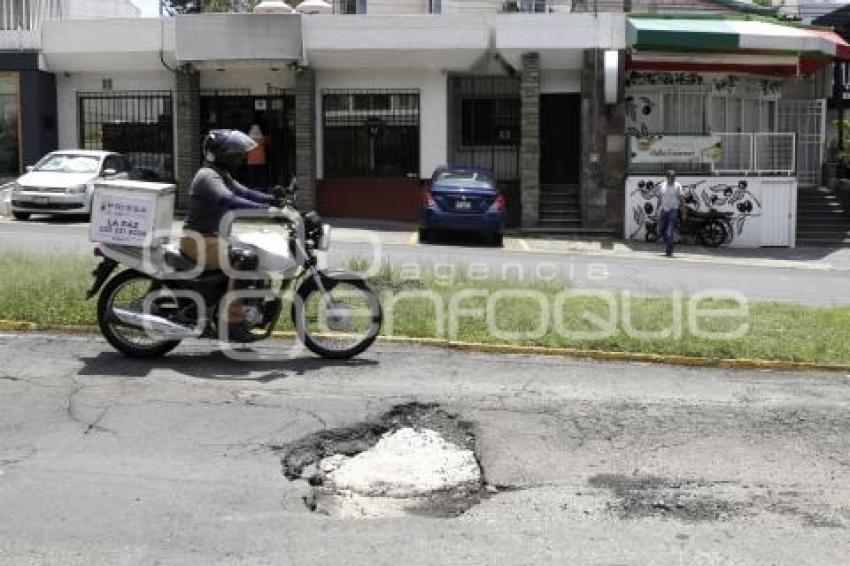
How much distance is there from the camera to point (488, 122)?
2623 cm

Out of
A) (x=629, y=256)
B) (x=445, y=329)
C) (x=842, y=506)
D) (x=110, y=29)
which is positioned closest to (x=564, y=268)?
(x=629, y=256)

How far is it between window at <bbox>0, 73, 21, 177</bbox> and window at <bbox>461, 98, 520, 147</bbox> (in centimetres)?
1149

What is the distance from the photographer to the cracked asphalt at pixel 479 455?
4844mm

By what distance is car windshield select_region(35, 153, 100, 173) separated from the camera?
74.8ft

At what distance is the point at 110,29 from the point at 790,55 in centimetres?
1630

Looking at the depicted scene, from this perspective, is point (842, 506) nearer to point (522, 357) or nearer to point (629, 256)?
point (522, 357)

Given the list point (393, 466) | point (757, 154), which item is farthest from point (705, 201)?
point (393, 466)

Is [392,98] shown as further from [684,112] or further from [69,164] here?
[69,164]

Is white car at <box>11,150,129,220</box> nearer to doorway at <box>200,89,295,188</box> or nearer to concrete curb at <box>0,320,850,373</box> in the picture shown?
doorway at <box>200,89,295,188</box>

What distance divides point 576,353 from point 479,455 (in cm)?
298

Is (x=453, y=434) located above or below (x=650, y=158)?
below

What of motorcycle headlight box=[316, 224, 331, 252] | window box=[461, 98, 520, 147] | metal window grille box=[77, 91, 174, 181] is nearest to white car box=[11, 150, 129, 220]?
metal window grille box=[77, 91, 174, 181]

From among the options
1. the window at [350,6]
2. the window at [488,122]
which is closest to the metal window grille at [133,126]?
the window at [350,6]

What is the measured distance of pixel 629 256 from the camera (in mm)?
21141
